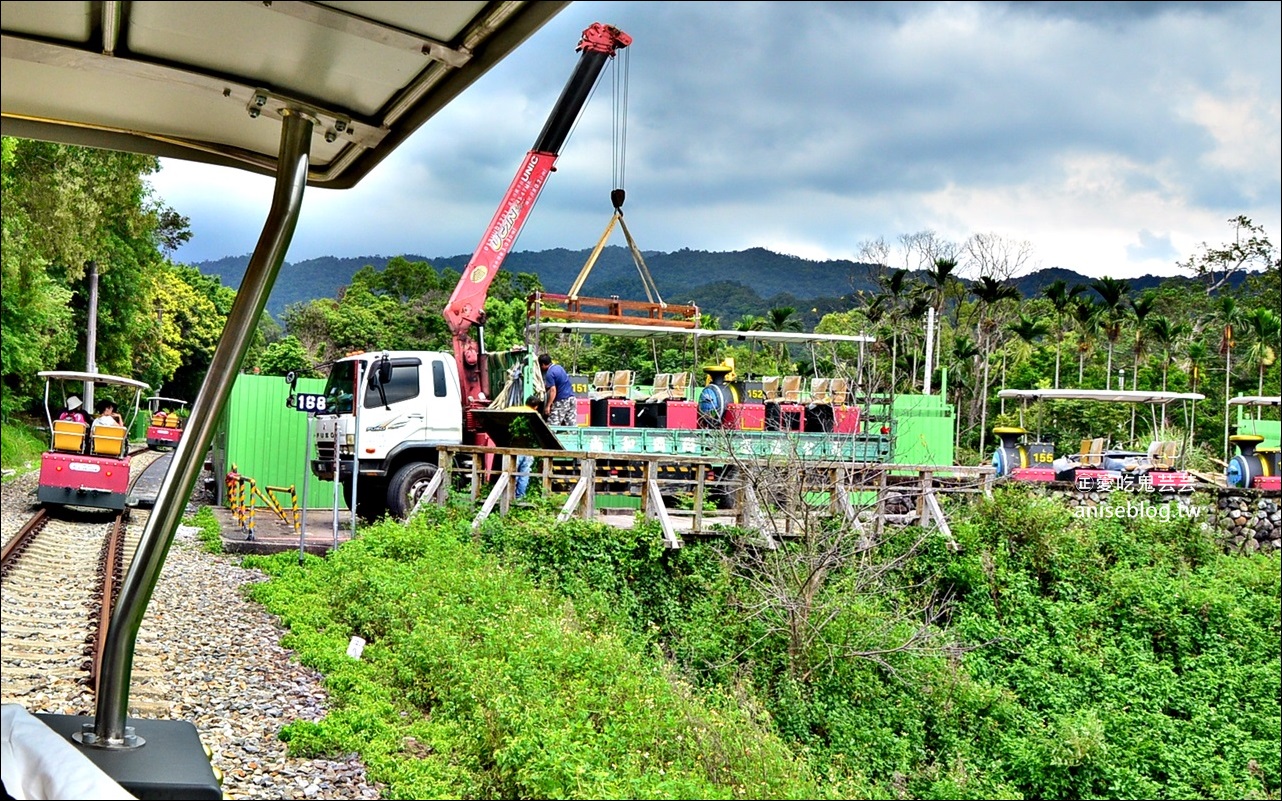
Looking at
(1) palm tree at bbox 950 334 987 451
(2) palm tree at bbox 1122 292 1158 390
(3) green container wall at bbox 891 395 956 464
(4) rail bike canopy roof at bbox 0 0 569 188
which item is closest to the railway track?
(4) rail bike canopy roof at bbox 0 0 569 188

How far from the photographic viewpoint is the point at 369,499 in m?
15.4

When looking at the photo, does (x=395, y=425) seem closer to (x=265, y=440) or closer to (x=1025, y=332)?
(x=265, y=440)

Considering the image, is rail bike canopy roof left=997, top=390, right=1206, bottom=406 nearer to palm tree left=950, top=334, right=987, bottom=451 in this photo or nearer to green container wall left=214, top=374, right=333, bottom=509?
palm tree left=950, top=334, right=987, bottom=451

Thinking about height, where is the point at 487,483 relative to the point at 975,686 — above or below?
above

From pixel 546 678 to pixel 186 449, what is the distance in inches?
217

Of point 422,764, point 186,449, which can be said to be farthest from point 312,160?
point 422,764

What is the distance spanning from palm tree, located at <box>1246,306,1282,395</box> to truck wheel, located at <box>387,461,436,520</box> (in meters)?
27.6

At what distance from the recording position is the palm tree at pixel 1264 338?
3325 centimetres

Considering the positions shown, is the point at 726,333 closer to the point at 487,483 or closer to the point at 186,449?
the point at 487,483

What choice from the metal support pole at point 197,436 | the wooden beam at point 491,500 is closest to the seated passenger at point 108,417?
the wooden beam at point 491,500

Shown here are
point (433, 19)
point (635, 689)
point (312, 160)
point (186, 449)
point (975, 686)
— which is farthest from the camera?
point (975, 686)

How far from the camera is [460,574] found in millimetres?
10500

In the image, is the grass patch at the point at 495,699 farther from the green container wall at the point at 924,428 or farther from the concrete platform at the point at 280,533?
the green container wall at the point at 924,428

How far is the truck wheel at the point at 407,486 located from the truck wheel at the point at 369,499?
1.44 feet
